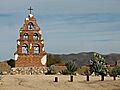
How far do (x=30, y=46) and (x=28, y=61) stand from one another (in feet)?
7.19

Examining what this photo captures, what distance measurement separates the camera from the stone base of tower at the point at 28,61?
194 ft

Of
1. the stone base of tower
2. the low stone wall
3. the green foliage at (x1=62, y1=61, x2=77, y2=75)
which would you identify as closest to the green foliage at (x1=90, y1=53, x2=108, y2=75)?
the green foliage at (x1=62, y1=61, x2=77, y2=75)

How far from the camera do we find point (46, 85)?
36.8 meters

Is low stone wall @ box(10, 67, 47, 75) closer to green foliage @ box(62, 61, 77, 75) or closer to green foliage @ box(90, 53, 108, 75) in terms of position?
green foliage @ box(62, 61, 77, 75)

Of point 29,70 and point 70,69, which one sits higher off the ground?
point 70,69

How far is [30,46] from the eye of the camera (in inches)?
2320

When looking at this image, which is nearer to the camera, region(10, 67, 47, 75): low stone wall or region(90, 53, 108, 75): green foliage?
region(90, 53, 108, 75): green foliage

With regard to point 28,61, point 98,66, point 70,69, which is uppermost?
point 28,61

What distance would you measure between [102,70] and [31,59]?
10071mm

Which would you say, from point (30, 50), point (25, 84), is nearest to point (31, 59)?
point (30, 50)

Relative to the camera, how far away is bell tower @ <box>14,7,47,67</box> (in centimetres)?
5906

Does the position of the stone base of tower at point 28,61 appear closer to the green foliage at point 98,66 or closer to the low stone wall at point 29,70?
the low stone wall at point 29,70

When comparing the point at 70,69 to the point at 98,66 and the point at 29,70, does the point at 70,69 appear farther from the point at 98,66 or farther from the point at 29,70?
the point at 29,70

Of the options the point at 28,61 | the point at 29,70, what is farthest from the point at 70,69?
the point at 28,61
